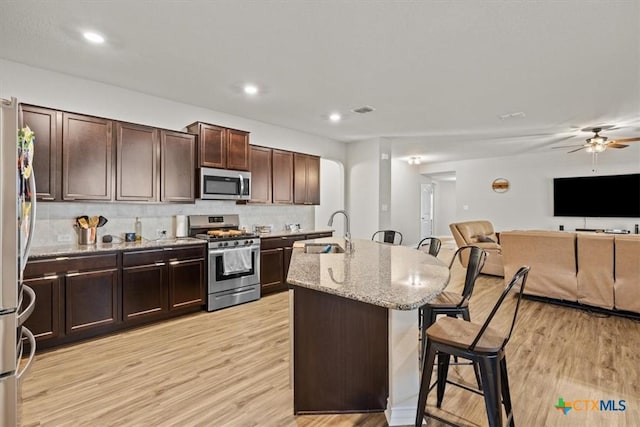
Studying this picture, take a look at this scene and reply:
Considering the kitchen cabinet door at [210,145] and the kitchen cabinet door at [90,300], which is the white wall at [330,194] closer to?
the kitchen cabinet door at [210,145]

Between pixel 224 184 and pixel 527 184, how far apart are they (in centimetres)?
776

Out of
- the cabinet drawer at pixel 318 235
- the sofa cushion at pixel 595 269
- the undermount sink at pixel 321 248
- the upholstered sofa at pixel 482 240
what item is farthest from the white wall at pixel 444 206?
the undermount sink at pixel 321 248

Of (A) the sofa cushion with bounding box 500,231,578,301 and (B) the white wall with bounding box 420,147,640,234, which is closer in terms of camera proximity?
(A) the sofa cushion with bounding box 500,231,578,301

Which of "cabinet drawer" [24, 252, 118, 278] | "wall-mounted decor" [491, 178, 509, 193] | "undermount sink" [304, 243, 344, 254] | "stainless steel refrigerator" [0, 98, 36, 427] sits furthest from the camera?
"wall-mounted decor" [491, 178, 509, 193]

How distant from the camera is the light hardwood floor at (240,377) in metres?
1.97

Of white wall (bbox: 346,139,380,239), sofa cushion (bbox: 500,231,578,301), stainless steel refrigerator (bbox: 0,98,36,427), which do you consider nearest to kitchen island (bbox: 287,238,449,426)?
stainless steel refrigerator (bbox: 0,98,36,427)

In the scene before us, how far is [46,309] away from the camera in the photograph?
281 centimetres

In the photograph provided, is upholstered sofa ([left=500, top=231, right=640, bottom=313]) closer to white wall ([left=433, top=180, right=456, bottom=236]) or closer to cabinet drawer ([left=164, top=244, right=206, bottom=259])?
cabinet drawer ([left=164, top=244, right=206, bottom=259])

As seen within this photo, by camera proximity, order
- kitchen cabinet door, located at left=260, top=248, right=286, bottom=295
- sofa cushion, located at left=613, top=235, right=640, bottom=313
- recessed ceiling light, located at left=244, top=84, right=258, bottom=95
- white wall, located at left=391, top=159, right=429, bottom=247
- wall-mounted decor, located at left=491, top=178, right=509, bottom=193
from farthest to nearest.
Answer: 1. white wall, located at left=391, top=159, right=429, bottom=247
2. wall-mounted decor, located at left=491, top=178, right=509, bottom=193
3. kitchen cabinet door, located at left=260, top=248, right=286, bottom=295
4. recessed ceiling light, located at left=244, top=84, right=258, bottom=95
5. sofa cushion, located at left=613, top=235, right=640, bottom=313

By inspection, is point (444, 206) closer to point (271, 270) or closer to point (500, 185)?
point (500, 185)

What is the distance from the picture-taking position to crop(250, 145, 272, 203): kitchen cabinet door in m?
4.79

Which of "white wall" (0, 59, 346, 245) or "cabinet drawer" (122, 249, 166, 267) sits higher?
"white wall" (0, 59, 346, 245)

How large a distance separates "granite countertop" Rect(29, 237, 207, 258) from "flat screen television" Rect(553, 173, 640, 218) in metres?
8.23

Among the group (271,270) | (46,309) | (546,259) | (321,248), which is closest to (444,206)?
(546,259)
